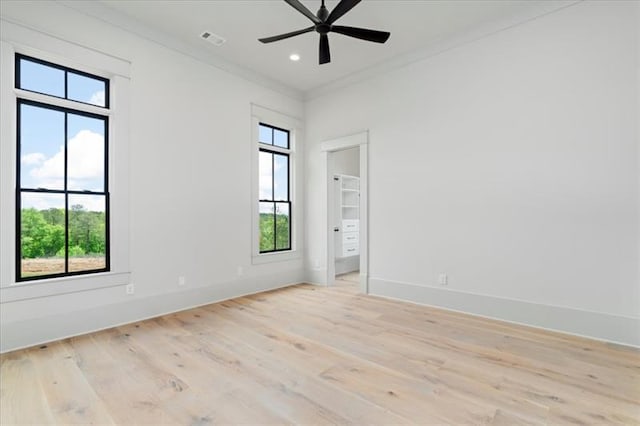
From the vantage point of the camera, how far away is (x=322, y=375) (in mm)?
2338

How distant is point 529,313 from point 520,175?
1532mm

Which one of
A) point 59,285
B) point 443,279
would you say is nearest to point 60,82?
point 59,285

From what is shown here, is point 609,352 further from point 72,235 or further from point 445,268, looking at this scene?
point 72,235

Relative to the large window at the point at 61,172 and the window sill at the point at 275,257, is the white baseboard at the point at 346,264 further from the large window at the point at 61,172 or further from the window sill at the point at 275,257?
the large window at the point at 61,172

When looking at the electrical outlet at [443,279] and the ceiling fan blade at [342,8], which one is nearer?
the ceiling fan blade at [342,8]

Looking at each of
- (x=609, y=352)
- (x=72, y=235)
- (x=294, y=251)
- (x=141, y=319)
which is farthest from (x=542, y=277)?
(x=72, y=235)

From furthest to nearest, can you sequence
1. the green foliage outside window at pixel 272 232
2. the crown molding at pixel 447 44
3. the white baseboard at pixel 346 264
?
the white baseboard at pixel 346 264, the green foliage outside window at pixel 272 232, the crown molding at pixel 447 44

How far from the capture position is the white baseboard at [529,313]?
2908 mm

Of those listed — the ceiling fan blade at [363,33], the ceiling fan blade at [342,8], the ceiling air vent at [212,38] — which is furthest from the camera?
the ceiling air vent at [212,38]

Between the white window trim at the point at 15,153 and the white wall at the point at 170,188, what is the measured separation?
0.08 metres

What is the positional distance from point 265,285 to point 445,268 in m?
2.76

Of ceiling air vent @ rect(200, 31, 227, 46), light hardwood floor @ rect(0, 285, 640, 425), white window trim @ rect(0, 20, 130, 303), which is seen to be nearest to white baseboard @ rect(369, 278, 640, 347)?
light hardwood floor @ rect(0, 285, 640, 425)

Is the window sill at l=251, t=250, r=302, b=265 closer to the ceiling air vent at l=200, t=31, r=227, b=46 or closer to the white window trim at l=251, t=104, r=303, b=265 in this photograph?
the white window trim at l=251, t=104, r=303, b=265

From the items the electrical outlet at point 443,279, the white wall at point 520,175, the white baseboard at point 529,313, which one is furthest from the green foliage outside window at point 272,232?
the electrical outlet at point 443,279
